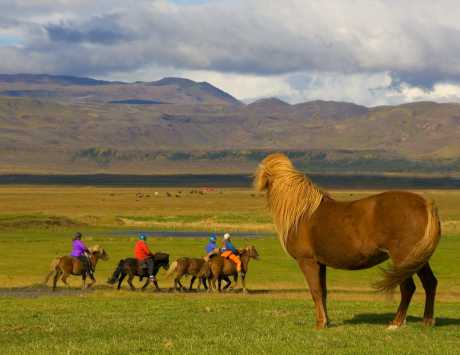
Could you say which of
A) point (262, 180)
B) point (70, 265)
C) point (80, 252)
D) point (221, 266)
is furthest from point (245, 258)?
point (262, 180)

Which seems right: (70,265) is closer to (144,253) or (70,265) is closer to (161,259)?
(144,253)

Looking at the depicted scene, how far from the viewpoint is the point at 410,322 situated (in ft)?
51.6

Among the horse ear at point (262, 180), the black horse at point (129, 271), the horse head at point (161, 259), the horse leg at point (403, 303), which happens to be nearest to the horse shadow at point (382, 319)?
the horse leg at point (403, 303)

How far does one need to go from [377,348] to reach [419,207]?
9.46ft

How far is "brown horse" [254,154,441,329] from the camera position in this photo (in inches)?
549

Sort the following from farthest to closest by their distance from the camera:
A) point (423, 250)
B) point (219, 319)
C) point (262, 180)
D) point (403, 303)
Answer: point (219, 319)
point (262, 180)
point (403, 303)
point (423, 250)

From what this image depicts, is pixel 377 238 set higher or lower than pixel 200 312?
higher

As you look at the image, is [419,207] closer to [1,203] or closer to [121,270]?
[121,270]

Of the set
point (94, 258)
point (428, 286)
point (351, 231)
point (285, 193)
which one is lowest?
point (94, 258)

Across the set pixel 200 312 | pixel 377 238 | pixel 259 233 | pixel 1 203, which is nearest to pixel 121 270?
pixel 200 312

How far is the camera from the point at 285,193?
15.2m

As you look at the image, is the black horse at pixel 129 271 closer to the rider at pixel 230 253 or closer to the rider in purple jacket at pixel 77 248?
the rider in purple jacket at pixel 77 248

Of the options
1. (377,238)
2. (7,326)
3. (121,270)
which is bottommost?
(121,270)

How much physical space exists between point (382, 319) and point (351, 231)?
2.83 metres
